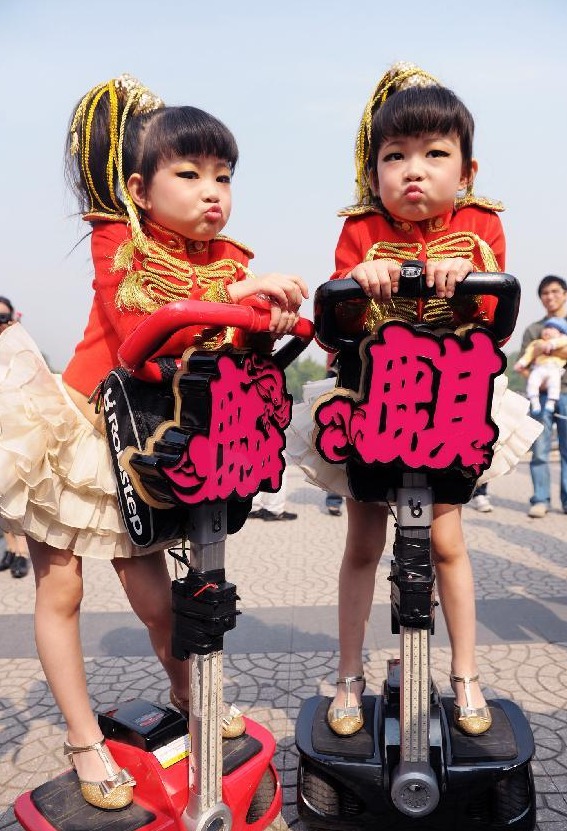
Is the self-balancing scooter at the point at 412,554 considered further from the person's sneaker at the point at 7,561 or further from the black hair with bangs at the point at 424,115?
the person's sneaker at the point at 7,561

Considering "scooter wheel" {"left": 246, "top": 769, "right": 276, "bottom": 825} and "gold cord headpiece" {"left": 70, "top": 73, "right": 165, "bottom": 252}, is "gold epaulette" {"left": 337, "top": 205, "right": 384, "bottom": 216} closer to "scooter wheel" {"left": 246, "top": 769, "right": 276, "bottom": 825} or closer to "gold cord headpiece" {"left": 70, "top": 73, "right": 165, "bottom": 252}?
"gold cord headpiece" {"left": 70, "top": 73, "right": 165, "bottom": 252}

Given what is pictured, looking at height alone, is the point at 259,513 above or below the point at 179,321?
below

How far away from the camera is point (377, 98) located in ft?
5.73

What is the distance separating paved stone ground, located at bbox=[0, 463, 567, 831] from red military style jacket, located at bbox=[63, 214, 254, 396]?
4.04ft

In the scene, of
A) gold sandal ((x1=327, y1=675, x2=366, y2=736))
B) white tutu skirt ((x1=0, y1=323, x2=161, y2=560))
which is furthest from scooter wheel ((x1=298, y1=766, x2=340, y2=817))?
white tutu skirt ((x1=0, y1=323, x2=161, y2=560))

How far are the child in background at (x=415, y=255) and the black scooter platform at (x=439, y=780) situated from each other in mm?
63

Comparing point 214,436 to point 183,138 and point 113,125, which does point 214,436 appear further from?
point 113,125

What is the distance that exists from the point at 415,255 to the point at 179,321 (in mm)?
687

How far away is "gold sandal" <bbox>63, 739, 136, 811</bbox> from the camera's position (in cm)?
152

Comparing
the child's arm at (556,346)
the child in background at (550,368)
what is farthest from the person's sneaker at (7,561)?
the child's arm at (556,346)

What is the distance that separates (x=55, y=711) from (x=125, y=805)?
883 mm

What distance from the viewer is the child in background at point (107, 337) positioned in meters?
1.45

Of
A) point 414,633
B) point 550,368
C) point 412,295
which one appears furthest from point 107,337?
point 550,368

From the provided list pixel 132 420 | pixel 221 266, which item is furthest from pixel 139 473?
pixel 221 266
